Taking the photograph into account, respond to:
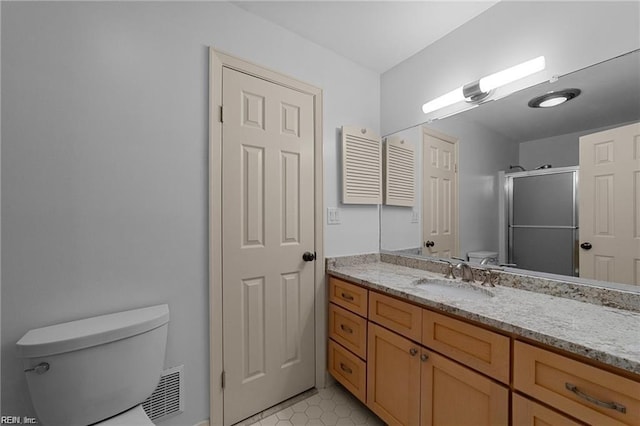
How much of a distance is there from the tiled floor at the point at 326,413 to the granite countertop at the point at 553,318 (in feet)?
2.66

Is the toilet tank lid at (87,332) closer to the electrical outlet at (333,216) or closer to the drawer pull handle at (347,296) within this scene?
the drawer pull handle at (347,296)

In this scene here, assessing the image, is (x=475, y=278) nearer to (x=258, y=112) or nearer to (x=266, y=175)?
(x=266, y=175)

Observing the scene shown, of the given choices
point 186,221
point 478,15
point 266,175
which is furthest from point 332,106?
point 186,221

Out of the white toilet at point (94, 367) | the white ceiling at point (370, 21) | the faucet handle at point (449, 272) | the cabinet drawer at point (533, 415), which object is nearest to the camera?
the cabinet drawer at point (533, 415)

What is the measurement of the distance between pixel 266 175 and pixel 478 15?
1618 mm

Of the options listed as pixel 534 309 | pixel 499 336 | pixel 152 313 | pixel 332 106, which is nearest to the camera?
pixel 499 336

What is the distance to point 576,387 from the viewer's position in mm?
784

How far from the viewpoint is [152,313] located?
3.83ft

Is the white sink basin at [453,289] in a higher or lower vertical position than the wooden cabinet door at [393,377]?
higher

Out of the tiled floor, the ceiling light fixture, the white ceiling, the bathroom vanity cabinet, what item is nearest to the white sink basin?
the bathroom vanity cabinet

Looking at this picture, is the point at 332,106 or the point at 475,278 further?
the point at 332,106

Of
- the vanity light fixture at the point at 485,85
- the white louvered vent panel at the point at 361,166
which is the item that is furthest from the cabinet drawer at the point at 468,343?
the vanity light fixture at the point at 485,85

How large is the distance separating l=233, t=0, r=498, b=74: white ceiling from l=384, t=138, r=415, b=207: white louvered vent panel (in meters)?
0.69

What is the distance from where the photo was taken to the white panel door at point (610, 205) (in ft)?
3.54
